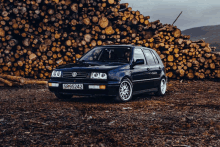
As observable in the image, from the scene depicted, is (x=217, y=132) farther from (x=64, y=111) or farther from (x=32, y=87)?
(x=32, y=87)

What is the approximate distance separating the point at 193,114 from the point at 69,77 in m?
2.85

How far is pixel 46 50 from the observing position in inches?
459

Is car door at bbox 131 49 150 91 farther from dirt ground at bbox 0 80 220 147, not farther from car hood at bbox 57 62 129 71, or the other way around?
dirt ground at bbox 0 80 220 147

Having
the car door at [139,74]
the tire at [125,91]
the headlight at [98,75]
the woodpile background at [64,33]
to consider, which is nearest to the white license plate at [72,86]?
the headlight at [98,75]

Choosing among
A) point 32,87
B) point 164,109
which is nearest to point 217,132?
point 164,109

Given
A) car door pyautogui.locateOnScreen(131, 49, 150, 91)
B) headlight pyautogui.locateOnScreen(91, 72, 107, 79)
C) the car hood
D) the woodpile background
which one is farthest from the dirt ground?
the woodpile background

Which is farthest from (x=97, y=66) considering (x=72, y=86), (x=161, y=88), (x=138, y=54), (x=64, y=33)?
(x=64, y=33)

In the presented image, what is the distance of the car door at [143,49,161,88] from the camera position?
7.57 m

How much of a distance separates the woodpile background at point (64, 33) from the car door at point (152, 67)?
4026mm

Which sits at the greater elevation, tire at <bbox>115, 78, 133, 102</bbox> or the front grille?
the front grille

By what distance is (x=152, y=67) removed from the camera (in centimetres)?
772

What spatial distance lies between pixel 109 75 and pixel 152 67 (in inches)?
86.9

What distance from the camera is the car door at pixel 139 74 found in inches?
265

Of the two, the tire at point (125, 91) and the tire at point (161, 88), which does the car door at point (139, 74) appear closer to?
the tire at point (125, 91)
